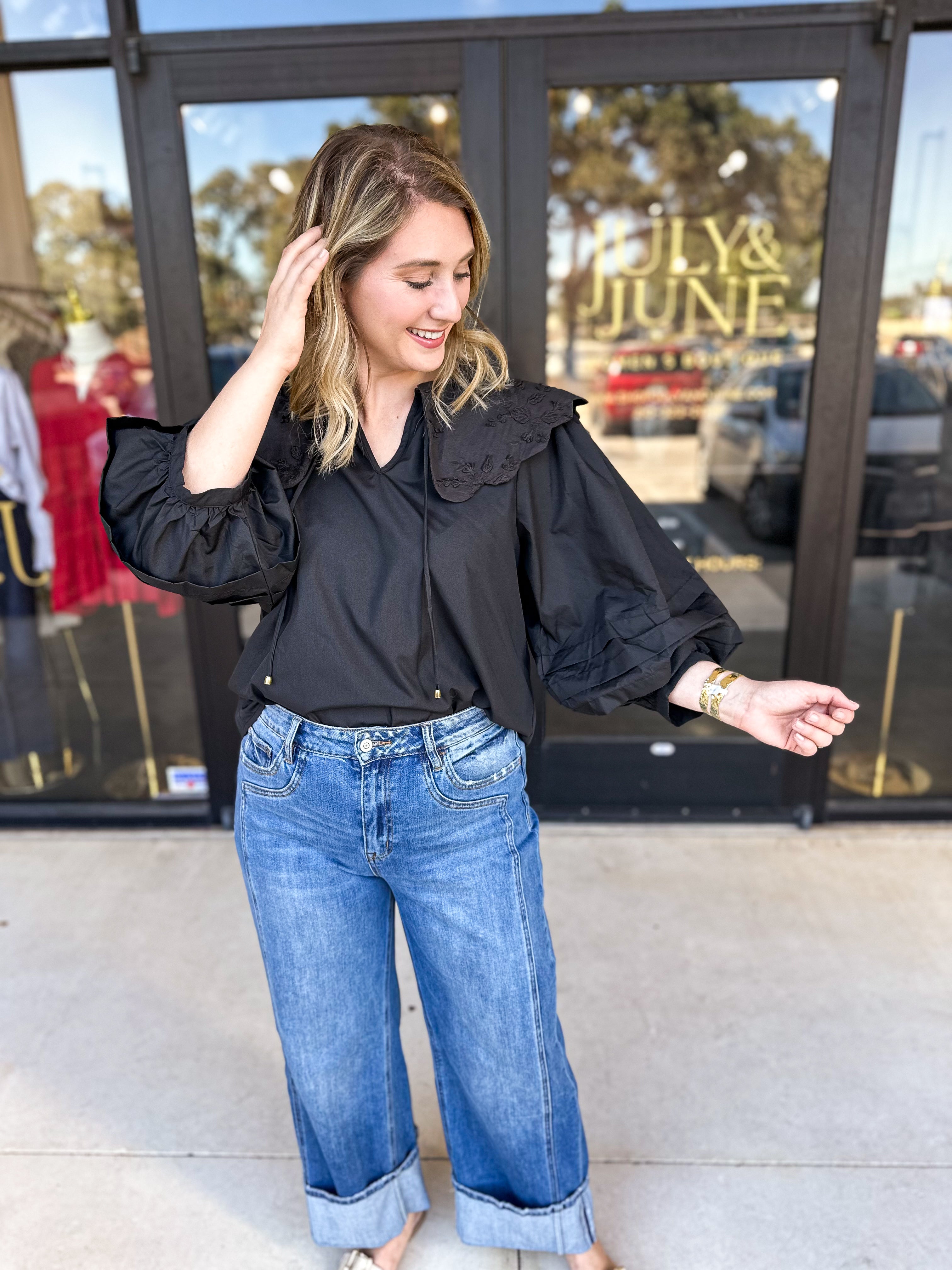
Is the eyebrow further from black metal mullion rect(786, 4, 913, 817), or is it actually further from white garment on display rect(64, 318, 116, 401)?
white garment on display rect(64, 318, 116, 401)

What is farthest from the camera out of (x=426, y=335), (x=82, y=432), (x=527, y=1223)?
(x=82, y=432)

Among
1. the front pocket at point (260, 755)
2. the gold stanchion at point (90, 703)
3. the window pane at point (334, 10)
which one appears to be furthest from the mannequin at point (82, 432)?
the front pocket at point (260, 755)

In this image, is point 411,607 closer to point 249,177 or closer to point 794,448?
point 794,448

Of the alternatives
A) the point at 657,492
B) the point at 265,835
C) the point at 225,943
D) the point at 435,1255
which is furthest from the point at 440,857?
the point at 657,492

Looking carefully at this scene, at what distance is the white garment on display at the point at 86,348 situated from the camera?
3061 millimetres

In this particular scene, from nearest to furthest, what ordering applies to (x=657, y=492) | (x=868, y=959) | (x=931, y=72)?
(x=868, y=959)
(x=931, y=72)
(x=657, y=492)

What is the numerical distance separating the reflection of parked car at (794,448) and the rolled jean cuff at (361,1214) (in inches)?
84.3

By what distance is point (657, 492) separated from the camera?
10.0 ft

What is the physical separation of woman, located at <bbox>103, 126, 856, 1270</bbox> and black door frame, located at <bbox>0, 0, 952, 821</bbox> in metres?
1.44

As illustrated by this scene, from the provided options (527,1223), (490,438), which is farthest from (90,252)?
(527,1223)

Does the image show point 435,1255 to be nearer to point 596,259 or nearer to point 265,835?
point 265,835

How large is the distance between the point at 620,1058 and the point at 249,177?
2646 millimetres

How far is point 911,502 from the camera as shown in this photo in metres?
3.03

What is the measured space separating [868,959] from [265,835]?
5.88 ft
